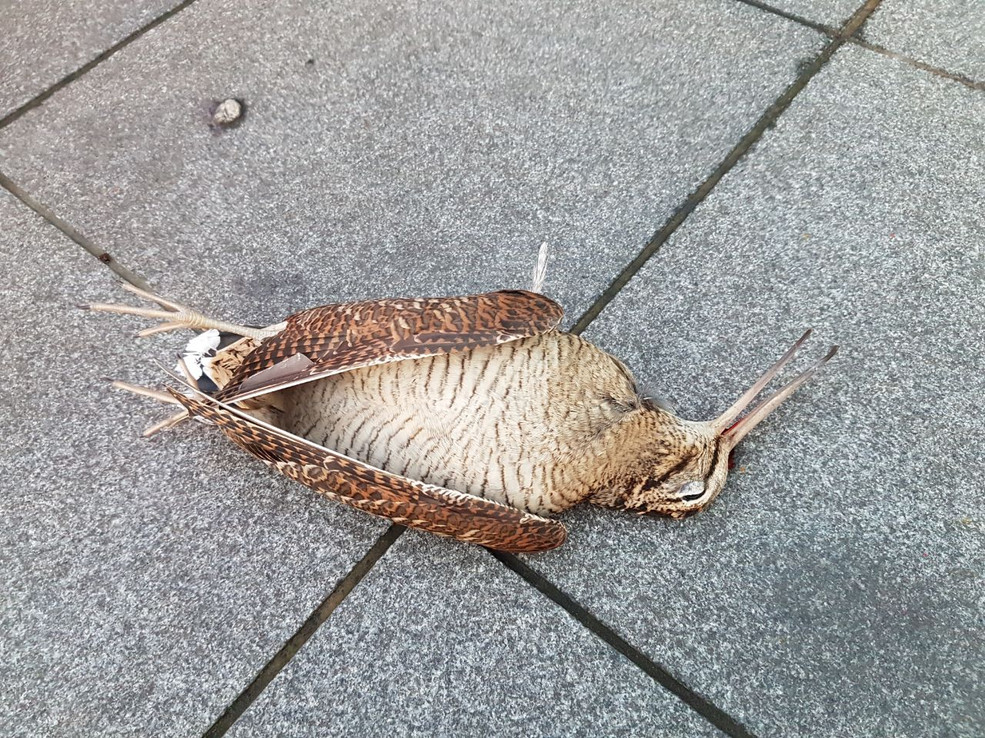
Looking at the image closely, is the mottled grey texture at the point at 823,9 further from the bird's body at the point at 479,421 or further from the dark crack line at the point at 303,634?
the dark crack line at the point at 303,634

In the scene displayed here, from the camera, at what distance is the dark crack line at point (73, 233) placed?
3236 millimetres

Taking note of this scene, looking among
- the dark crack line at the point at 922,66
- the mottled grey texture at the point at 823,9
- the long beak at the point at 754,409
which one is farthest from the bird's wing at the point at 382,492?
the mottled grey texture at the point at 823,9

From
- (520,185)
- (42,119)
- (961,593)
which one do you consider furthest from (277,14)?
(961,593)

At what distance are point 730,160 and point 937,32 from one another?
1494 millimetres

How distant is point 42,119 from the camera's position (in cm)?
375

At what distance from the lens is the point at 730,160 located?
11.5 feet

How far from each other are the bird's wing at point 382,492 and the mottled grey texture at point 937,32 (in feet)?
10.8

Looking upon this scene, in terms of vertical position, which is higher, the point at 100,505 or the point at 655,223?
the point at 655,223

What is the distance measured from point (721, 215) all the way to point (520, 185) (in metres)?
0.95

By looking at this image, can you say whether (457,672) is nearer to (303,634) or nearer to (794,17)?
(303,634)

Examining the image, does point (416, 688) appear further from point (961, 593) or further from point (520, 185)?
point (520, 185)

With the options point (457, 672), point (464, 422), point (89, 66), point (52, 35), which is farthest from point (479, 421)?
point (52, 35)

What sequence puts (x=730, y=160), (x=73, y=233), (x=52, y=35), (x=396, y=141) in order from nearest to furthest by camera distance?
(x=73, y=233), (x=730, y=160), (x=396, y=141), (x=52, y=35)

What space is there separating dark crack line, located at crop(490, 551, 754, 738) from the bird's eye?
513 millimetres
